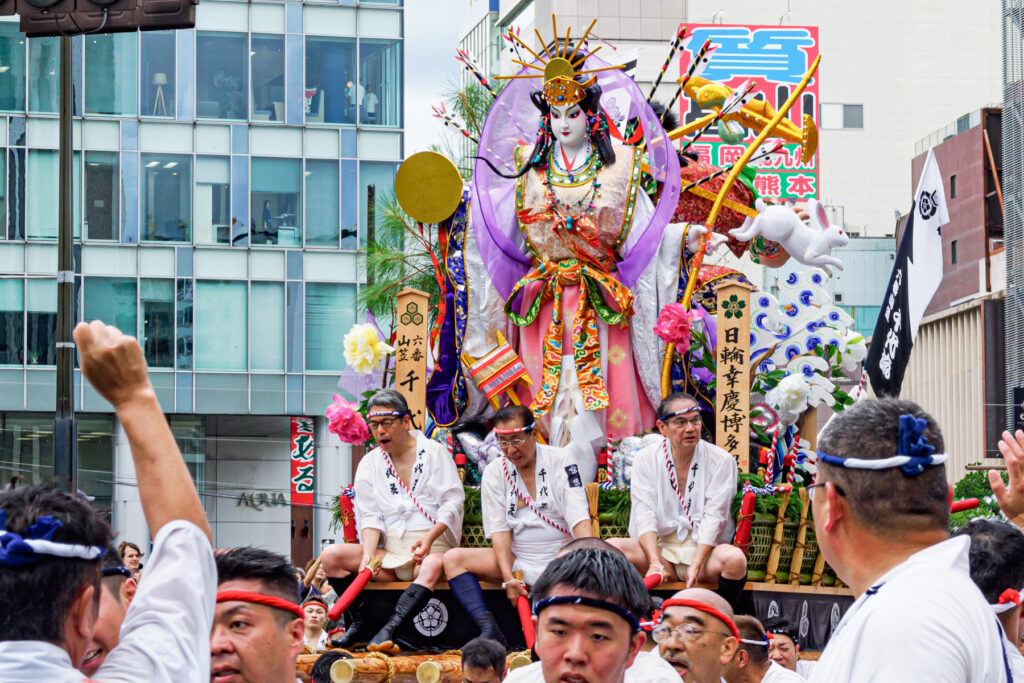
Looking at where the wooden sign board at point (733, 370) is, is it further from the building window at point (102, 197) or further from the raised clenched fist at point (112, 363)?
the building window at point (102, 197)

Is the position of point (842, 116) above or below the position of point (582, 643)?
above

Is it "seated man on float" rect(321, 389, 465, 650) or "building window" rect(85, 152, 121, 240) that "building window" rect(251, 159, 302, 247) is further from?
"seated man on float" rect(321, 389, 465, 650)

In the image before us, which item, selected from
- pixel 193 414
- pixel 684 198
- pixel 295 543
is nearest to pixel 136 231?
pixel 193 414

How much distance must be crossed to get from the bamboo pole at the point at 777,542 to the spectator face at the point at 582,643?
17.9 ft

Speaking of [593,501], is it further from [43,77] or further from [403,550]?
[43,77]

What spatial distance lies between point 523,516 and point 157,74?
18609mm

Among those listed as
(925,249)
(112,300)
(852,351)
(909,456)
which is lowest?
(909,456)

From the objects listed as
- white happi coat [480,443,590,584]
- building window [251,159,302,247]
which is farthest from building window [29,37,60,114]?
white happi coat [480,443,590,584]

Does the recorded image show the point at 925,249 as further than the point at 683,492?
Yes

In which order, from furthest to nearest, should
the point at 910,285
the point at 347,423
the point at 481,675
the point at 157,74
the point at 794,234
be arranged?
1. the point at 157,74
2. the point at 794,234
3. the point at 347,423
4. the point at 910,285
5. the point at 481,675

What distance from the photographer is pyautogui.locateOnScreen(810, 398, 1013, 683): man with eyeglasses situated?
2566 mm

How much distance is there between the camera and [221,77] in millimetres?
25891

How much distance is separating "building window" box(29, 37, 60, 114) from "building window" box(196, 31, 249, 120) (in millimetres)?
2290

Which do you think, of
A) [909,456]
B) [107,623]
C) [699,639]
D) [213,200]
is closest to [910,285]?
[699,639]
